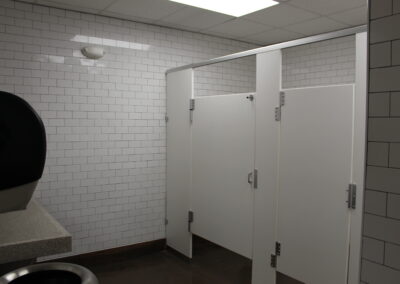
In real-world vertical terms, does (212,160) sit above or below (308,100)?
below

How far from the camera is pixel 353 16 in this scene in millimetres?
3674

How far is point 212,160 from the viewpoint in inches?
134

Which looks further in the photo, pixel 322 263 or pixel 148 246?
pixel 148 246

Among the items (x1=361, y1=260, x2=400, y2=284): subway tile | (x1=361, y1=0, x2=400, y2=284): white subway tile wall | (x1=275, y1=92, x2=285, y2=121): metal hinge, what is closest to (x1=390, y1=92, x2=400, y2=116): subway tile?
(x1=361, y1=0, x2=400, y2=284): white subway tile wall

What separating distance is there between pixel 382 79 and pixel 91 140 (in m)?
3.12

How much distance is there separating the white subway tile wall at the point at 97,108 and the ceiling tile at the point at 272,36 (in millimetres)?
868

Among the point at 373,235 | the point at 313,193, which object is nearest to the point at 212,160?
the point at 313,193

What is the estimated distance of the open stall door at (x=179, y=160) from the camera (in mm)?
3740

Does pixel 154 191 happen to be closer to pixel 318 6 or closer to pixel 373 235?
pixel 318 6

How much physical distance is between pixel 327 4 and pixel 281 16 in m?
0.51

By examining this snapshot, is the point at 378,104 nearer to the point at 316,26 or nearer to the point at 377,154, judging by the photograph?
the point at 377,154

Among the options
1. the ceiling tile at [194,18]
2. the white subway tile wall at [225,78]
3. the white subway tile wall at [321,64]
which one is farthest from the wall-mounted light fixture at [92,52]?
the white subway tile wall at [321,64]

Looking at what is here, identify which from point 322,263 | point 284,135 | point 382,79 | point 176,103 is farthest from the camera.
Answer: point 176,103

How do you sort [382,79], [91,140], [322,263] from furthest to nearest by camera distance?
[91,140] < [322,263] < [382,79]
